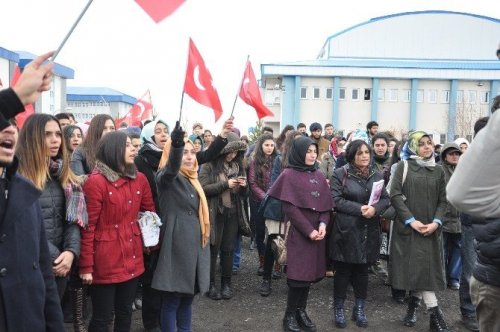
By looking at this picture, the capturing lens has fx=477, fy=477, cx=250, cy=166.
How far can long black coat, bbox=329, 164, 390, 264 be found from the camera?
16.9ft

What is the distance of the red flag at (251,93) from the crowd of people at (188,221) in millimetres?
1073

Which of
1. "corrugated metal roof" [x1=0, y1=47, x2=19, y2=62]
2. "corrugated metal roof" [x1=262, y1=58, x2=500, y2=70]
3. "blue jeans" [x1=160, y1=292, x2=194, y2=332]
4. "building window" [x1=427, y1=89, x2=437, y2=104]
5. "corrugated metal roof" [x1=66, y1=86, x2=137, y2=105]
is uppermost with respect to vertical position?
"corrugated metal roof" [x1=262, y1=58, x2=500, y2=70]

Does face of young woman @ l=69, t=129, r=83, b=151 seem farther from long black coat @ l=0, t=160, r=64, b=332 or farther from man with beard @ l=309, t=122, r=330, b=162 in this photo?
man with beard @ l=309, t=122, r=330, b=162

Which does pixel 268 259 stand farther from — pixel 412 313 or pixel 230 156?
pixel 412 313

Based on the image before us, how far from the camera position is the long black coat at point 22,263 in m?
2.14

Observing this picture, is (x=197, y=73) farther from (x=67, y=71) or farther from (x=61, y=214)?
(x=67, y=71)

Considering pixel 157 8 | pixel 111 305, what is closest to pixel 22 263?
pixel 111 305

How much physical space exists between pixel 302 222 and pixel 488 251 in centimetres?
252

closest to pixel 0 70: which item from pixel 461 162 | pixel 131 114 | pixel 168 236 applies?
pixel 131 114

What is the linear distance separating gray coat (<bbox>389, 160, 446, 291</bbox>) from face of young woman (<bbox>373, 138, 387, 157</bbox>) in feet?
4.96

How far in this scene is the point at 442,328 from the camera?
200 inches

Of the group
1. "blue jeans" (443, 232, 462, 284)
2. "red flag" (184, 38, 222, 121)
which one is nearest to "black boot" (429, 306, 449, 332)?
"blue jeans" (443, 232, 462, 284)

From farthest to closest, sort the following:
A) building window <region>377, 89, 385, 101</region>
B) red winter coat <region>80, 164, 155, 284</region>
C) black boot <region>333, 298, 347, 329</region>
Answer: building window <region>377, 89, 385, 101</region> < black boot <region>333, 298, 347, 329</region> < red winter coat <region>80, 164, 155, 284</region>

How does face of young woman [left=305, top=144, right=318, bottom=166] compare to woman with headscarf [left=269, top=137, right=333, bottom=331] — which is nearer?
woman with headscarf [left=269, top=137, right=333, bottom=331]
